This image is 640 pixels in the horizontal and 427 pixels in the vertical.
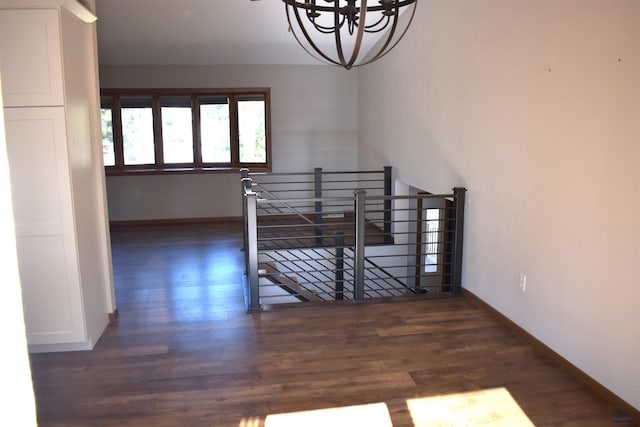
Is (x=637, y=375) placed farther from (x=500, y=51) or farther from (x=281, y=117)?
(x=281, y=117)

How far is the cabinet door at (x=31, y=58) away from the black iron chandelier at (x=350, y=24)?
4.53 feet

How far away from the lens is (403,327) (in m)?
3.46

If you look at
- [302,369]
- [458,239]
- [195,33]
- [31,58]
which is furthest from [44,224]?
[195,33]

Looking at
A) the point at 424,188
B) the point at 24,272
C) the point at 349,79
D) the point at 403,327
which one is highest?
the point at 349,79

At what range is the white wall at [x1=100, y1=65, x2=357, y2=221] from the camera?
7.37 meters

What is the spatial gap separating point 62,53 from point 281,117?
4776 millimetres

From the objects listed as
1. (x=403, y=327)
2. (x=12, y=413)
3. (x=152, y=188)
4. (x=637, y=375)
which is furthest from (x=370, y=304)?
(x=152, y=188)

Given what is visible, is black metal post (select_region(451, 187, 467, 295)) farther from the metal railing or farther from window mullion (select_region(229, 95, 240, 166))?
window mullion (select_region(229, 95, 240, 166))

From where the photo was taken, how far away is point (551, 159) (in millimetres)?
2889

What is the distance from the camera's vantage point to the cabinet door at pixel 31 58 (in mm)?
2809

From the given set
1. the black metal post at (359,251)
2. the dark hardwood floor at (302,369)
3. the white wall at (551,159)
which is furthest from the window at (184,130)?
the black metal post at (359,251)

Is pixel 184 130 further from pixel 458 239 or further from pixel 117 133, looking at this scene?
pixel 458 239

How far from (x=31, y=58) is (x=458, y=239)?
3.23 meters

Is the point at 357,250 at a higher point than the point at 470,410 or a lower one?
higher
